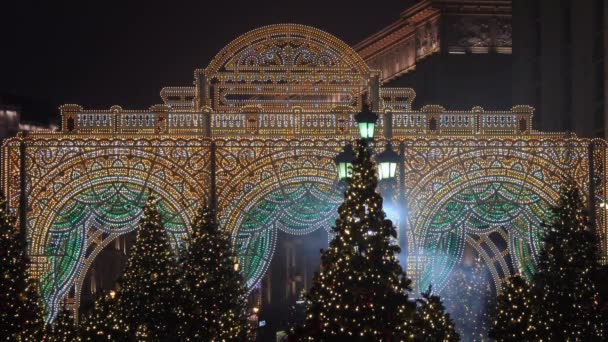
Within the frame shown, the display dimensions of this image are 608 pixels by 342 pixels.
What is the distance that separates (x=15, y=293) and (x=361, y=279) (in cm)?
890

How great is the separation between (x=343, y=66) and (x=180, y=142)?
4.58m

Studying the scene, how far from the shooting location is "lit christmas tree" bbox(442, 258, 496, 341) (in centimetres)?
4540

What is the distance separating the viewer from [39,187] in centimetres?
3700

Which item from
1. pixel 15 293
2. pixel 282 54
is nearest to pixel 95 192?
pixel 282 54

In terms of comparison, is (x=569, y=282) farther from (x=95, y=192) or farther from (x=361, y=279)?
(x=95, y=192)

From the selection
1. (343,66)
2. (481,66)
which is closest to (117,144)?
(343,66)

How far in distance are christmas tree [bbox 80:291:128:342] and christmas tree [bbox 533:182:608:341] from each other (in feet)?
29.4

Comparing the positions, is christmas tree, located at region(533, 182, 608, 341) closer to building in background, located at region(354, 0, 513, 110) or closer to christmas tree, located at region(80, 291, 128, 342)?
christmas tree, located at region(80, 291, 128, 342)

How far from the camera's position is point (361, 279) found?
2538 centimetres

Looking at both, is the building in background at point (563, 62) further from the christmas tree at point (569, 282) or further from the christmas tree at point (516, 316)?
the christmas tree at point (516, 316)

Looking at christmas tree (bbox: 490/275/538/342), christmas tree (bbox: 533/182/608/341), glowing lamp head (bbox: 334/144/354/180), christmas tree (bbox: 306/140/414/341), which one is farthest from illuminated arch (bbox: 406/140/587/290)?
christmas tree (bbox: 306/140/414/341)

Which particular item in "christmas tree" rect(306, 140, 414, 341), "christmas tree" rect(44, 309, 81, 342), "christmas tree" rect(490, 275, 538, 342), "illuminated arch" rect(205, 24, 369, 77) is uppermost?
"illuminated arch" rect(205, 24, 369, 77)

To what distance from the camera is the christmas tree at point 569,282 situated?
31.6 meters

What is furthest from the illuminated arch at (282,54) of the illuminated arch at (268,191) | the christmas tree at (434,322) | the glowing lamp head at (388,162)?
the glowing lamp head at (388,162)
